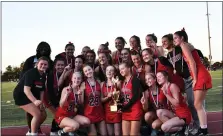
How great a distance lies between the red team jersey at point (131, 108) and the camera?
532 cm

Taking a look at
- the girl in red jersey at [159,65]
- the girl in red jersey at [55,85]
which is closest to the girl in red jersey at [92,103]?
the girl in red jersey at [55,85]

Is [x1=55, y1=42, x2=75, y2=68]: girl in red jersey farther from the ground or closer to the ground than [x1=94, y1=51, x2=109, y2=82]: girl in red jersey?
farther from the ground

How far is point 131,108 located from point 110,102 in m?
0.38

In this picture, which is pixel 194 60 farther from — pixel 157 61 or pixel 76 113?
Result: pixel 76 113

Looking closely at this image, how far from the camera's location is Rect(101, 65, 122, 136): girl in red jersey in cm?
543

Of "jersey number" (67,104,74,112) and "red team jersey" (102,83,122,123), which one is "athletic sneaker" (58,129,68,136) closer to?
"jersey number" (67,104,74,112)

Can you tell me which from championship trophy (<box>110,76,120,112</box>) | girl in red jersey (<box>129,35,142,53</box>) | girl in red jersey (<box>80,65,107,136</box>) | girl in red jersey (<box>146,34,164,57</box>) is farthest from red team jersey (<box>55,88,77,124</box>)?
girl in red jersey (<box>146,34,164,57</box>)

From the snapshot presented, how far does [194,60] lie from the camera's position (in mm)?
5504

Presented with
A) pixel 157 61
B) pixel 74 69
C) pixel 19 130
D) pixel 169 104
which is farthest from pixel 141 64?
pixel 19 130

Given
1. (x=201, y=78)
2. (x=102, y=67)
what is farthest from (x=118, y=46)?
(x=201, y=78)

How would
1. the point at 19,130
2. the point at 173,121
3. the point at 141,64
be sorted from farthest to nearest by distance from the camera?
1. the point at 19,130
2. the point at 141,64
3. the point at 173,121

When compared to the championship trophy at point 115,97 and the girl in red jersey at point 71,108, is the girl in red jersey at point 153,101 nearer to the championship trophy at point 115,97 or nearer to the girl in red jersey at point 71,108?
the championship trophy at point 115,97

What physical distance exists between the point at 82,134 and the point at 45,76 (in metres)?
1.17

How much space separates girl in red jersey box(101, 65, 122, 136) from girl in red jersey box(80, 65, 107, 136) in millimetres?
79
